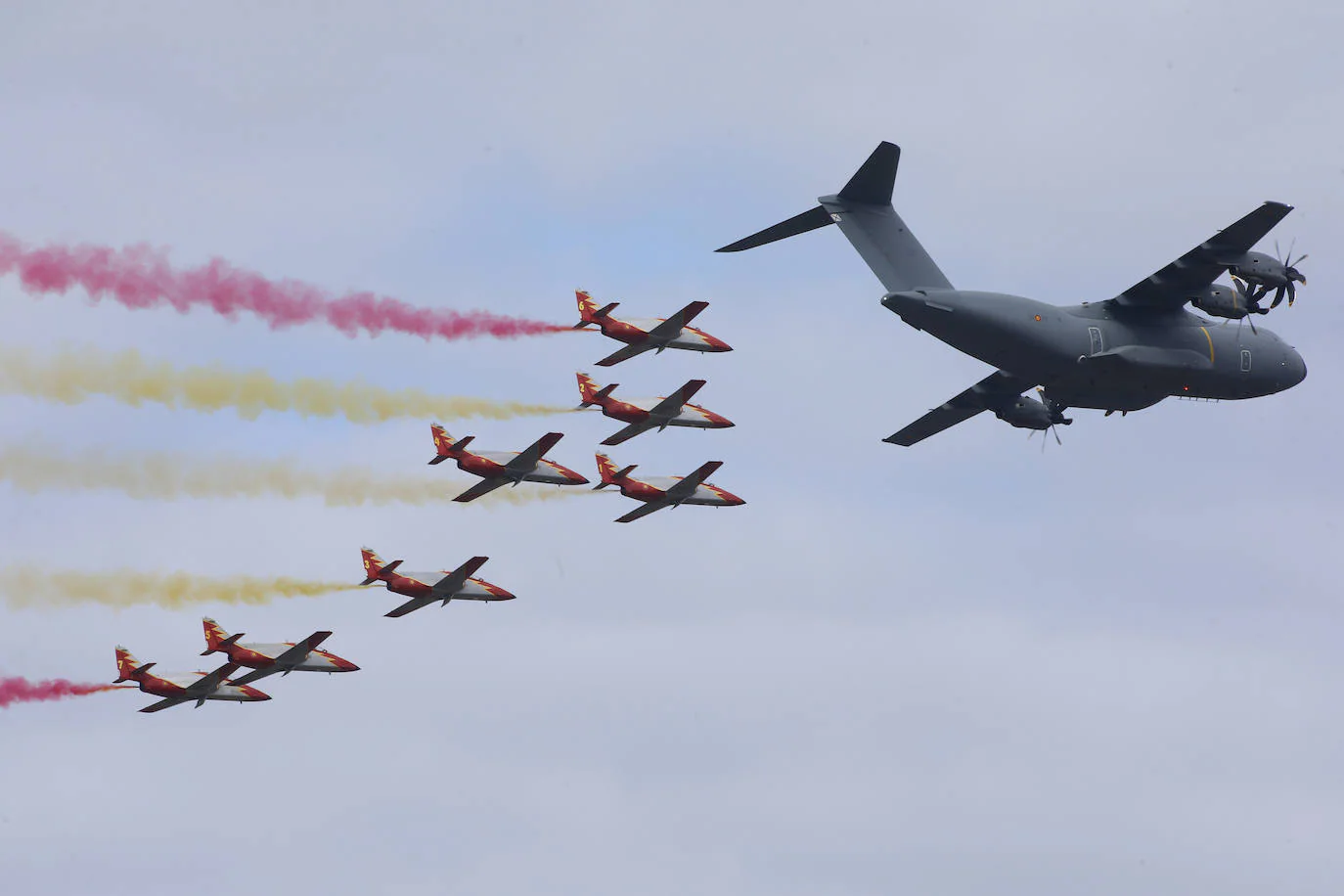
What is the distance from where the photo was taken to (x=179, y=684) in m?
60.0

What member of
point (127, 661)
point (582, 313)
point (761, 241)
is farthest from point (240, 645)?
point (761, 241)

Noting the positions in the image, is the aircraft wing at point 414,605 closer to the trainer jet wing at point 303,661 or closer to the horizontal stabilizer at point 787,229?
the trainer jet wing at point 303,661

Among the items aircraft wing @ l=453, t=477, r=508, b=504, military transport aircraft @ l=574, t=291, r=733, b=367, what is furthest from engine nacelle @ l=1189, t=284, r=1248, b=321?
aircraft wing @ l=453, t=477, r=508, b=504

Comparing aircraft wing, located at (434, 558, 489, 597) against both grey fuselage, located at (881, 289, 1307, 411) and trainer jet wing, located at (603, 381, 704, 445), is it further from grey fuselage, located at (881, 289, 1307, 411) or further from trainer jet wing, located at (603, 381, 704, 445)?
grey fuselage, located at (881, 289, 1307, 411)

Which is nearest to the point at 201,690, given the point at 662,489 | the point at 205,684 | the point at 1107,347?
the point at 205,684

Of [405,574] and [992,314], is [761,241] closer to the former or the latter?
[992,314]

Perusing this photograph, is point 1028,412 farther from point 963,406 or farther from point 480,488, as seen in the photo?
point 480,488

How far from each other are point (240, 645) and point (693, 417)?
38.6ft

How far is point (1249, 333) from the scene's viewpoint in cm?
6016

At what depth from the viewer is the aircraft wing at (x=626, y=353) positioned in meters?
57.3

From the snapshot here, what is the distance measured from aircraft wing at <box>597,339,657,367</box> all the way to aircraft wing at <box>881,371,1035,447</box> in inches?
315

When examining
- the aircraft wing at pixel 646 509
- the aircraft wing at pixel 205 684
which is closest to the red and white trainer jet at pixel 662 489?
the aircraft wing at pixel 646 509

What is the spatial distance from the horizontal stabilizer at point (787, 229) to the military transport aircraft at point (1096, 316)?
30 mm

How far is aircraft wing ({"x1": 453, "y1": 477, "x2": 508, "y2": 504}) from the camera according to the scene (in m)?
58.2
